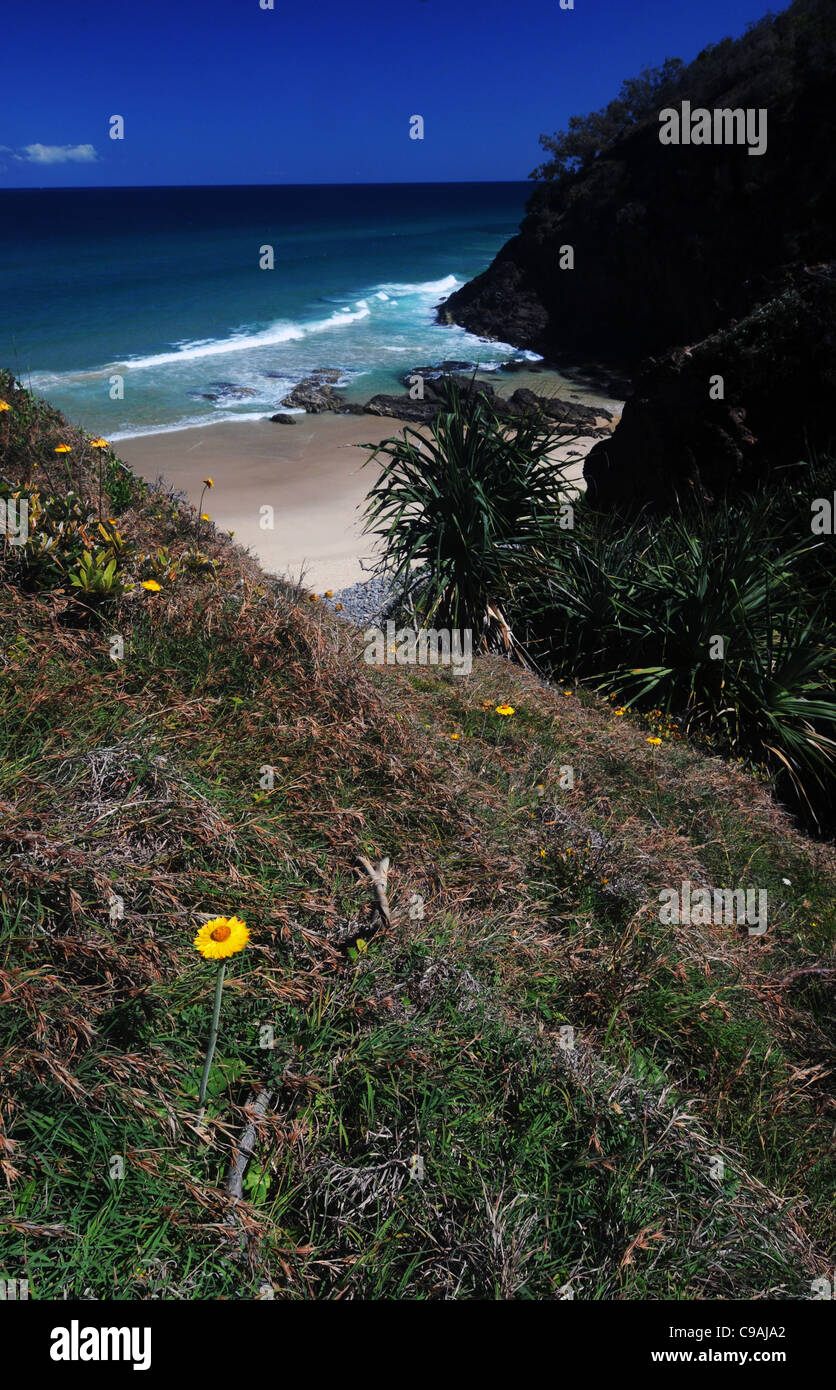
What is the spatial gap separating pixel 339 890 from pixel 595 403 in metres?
23.1

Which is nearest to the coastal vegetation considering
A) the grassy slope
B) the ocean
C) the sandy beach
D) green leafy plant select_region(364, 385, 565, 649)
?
green leafy plant select_region(364, 385, 565, 649)

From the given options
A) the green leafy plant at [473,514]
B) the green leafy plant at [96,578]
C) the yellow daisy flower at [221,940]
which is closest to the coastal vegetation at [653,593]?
the green leafy plant at [473,514]

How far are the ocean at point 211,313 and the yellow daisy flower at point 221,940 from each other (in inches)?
545

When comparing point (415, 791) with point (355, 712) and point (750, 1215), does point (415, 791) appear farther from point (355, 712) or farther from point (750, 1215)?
point (750, 1215)

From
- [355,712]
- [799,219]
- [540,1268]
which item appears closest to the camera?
[540,1268]

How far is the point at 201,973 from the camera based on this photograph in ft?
6.79

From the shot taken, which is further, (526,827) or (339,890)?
(526,827)

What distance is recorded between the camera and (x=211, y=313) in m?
35.5

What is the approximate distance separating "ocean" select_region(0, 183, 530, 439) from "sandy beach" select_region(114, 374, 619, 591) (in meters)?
1.84

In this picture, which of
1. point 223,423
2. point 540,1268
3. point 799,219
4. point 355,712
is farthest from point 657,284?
point 540,1268

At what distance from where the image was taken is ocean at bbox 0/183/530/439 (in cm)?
2284

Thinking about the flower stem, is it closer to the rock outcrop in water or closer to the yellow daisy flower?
the yellow daisy flower

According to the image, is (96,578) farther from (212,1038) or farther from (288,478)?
(288,478)

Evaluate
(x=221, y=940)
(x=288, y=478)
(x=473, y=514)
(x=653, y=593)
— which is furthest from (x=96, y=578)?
(x=288, y=478)
